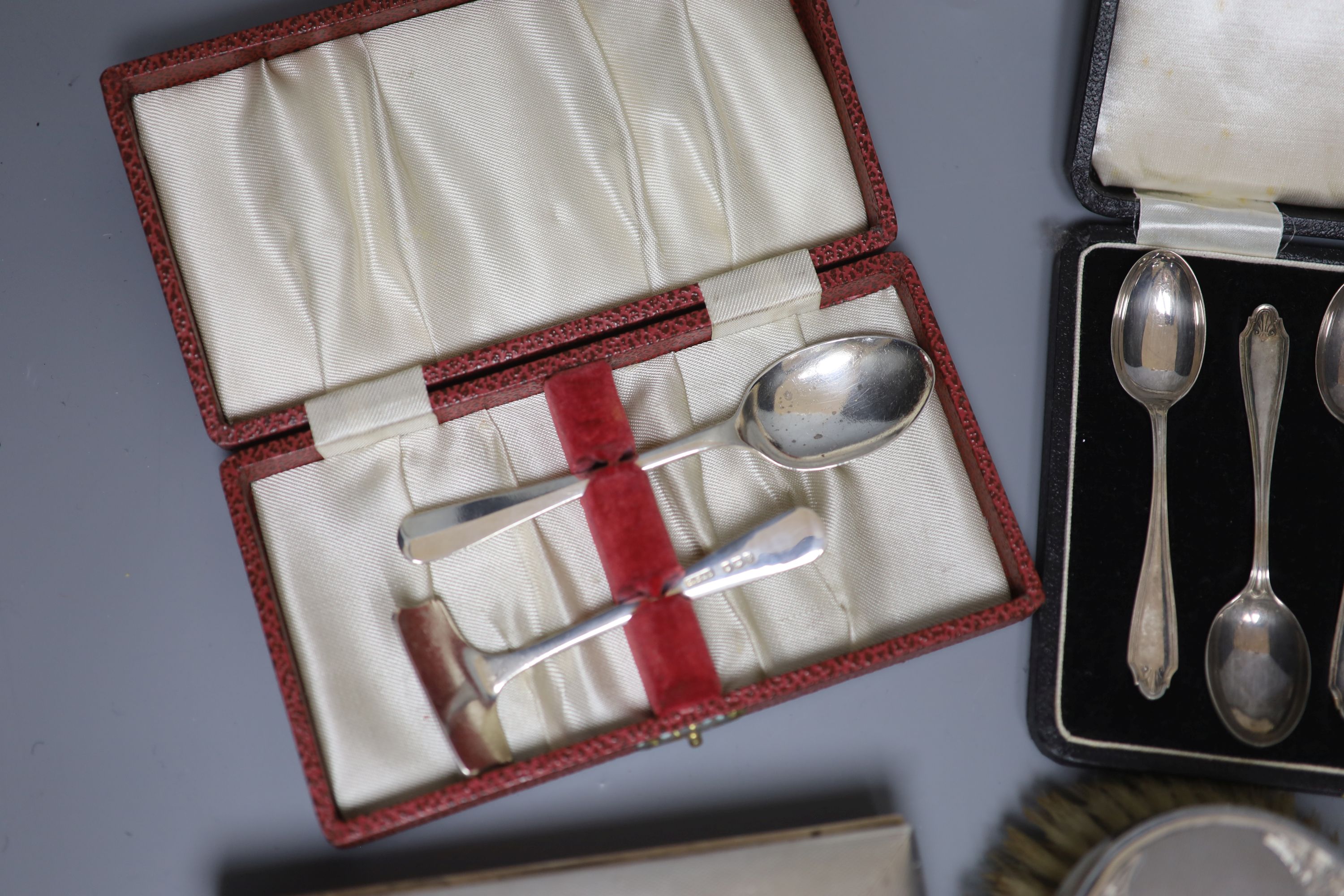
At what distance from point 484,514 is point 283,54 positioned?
0.35m

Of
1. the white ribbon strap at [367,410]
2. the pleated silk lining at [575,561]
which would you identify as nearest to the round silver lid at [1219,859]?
the pleated silk lining at [575,561]

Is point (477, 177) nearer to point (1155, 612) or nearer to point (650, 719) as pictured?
point (650, 719)

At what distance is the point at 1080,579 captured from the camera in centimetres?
61

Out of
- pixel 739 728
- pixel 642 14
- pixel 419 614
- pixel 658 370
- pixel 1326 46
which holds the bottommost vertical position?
pixel 739 728

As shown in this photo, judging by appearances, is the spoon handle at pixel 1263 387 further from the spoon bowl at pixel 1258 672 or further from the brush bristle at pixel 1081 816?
the brush bristle at pixel 1081 816

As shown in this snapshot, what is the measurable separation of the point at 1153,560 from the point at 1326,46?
41cm

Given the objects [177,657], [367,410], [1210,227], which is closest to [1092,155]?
[1210,227]

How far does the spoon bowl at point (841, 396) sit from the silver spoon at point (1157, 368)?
0.16m

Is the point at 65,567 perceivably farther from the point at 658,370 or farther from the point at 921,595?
the point at 921,595

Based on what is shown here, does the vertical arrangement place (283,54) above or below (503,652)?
above

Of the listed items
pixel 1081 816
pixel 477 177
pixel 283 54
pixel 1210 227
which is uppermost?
pixel 283 54

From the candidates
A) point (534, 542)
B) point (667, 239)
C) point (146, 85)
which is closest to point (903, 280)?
point (667, 239)

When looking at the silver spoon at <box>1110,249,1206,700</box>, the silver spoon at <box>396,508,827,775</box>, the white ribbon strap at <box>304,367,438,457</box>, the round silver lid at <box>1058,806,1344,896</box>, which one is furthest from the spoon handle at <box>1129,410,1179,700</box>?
the white ribbon strap at <box>304,367,438,457</box>

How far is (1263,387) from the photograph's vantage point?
2.06 feet
